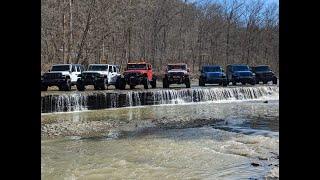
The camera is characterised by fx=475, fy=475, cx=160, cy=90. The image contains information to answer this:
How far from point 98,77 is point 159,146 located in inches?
622

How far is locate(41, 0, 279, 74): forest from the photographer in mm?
53438

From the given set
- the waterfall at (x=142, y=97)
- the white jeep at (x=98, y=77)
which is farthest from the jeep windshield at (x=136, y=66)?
the waterfall at (x=142, y=97)

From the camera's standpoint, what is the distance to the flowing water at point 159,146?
10.2m

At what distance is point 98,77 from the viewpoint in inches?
1137

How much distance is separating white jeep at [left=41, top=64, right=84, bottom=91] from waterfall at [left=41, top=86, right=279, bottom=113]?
168 centimetres

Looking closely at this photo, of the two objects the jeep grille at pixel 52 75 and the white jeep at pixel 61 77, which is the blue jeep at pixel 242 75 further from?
the jeep grille at pixel 52 75

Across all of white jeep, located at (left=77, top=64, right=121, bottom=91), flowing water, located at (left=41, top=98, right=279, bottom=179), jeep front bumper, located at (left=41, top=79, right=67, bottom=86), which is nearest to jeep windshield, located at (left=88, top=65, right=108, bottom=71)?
white jeep, located at (left=77, top=64, right=121, bottom=91)

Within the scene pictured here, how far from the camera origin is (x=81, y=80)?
1129 inches

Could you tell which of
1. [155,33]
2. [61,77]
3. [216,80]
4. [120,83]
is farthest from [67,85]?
[155,33]

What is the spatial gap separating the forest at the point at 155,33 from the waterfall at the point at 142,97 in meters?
15.5

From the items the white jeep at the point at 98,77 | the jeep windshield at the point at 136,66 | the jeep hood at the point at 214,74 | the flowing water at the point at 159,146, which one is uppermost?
the jeep windshield at the point at 136,66
